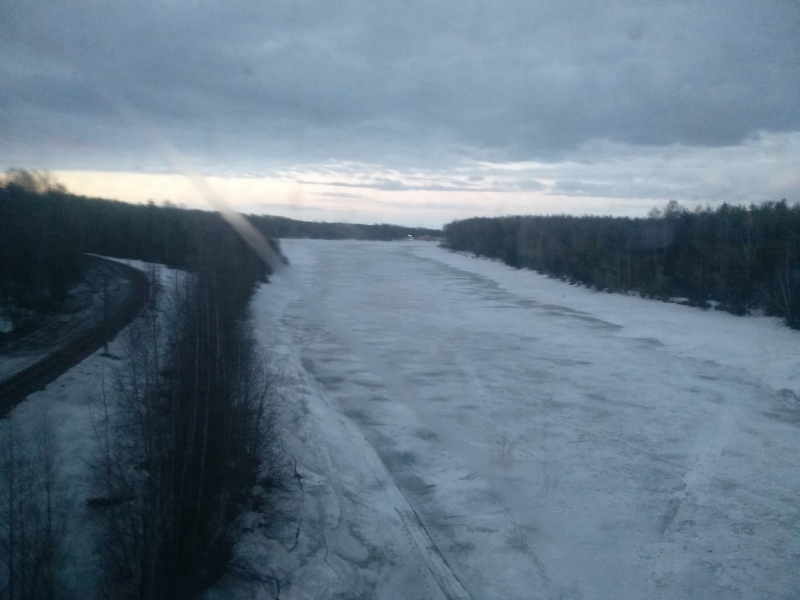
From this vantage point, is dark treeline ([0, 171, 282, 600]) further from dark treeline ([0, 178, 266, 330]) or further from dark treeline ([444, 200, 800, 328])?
dark treeline ([444, 200, 800, 328])

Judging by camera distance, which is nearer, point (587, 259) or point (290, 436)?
point (290, 436)

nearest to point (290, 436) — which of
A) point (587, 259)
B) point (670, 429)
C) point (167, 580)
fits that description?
point (167, 580)

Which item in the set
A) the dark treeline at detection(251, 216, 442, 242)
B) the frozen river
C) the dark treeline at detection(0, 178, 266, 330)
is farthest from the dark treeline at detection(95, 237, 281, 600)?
the dark treeline at detection(251, 216, 442, 242)

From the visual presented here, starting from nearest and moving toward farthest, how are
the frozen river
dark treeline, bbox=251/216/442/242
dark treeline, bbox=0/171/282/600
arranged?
dark treeline, bbox=0/171/282/600 < the frozen river < dark treeline, bbox=251/216/442/242

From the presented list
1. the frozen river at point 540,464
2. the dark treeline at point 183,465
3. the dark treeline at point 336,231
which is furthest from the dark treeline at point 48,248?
the dark treeline at point 336,231

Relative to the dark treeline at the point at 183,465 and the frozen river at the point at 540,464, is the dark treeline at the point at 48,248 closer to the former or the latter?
the frozen river at the point at 540,464

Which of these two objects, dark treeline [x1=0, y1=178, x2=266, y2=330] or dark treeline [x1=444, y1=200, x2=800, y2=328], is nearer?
dark treeline [x1=0, y1=178, x2=266, y2=330]

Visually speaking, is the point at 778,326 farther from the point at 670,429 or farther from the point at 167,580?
the point at 167,580
